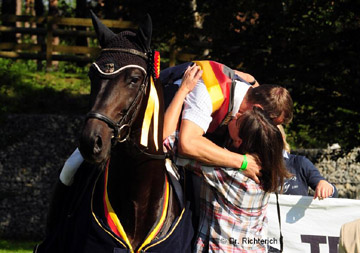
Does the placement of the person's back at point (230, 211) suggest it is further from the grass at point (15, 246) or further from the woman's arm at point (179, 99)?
the grass at point (15, 246)

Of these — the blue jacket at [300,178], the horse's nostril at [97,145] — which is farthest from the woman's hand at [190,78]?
the blue jacket at [300,178]

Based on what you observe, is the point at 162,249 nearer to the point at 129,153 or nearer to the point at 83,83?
the point at 129,153

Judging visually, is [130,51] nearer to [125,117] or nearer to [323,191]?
[125,117]

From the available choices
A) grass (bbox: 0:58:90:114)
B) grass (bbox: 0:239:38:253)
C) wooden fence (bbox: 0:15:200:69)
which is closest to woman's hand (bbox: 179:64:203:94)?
grass (bbox: 0:239:38:253)

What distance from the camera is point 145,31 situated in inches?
168

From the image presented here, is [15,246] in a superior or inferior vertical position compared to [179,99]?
inferior

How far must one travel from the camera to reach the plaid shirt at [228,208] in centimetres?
462

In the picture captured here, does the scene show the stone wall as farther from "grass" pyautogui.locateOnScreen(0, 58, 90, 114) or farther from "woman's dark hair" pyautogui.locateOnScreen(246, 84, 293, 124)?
"woman's dark hair" pyautogui.locateOnScreen(246, 84, 293, 124)

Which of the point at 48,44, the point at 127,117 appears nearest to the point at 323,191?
the point at 127,117

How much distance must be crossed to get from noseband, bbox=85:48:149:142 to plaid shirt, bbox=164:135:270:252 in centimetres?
56

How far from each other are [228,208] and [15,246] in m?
9.97

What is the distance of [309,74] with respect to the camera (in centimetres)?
Result: 1144

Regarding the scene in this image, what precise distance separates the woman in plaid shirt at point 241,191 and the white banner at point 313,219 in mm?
1353

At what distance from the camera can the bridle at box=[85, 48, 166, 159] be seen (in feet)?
12.8
